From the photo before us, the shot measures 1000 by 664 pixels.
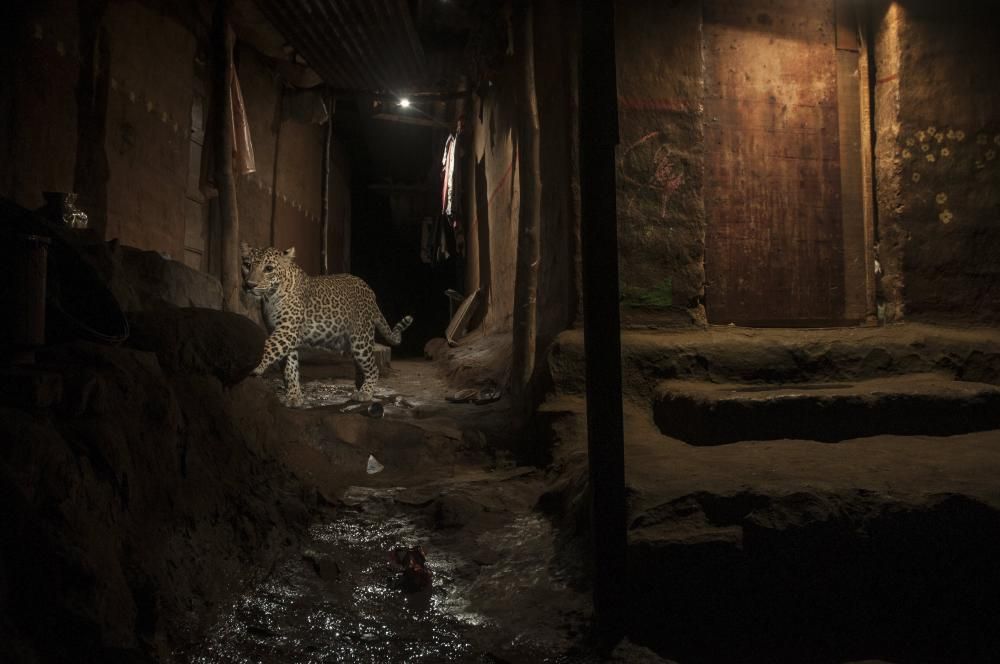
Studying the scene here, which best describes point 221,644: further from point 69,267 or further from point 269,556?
point 69,267

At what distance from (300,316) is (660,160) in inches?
172

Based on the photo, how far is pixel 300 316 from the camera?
6.98 metres

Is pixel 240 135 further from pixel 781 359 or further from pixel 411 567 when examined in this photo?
pixel 781 359

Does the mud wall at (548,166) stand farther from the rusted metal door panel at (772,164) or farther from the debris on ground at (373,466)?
the debris on ground at (373,466)

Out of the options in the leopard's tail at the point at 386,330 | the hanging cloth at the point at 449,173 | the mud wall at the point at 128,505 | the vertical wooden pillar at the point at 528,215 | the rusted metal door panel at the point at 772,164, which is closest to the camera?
the mud wall at the point at 128,505

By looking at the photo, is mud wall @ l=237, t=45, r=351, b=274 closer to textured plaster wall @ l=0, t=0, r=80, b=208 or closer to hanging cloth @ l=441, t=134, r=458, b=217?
hanging cloth @ l=441, t=134, r=458, b=217

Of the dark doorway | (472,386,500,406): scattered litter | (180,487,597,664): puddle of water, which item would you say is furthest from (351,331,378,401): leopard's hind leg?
the dark doorway

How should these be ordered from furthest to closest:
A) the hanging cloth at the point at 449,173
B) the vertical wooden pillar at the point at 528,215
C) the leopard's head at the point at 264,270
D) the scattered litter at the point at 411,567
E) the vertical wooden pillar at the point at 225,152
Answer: the hanging cloth at the point at 449,173 → the vertical wooden pillar at the point at 225,152 → the leopard's head at the point at 264,270 → the vertical wooden pillar at the point at 528,215 → the scattered litter at the point at 411,567

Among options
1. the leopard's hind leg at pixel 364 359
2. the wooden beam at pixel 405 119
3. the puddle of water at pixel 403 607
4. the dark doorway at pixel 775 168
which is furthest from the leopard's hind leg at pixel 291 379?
the wooden beam at pixel 405 119

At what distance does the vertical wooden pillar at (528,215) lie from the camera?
5.42m

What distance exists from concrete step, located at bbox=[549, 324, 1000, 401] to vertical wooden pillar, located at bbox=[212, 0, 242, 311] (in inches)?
187

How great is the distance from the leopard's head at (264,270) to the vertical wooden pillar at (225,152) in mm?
172

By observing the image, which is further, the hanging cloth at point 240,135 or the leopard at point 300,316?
the hanging cloth at point 240,135

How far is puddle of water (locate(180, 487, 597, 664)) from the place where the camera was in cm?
244
